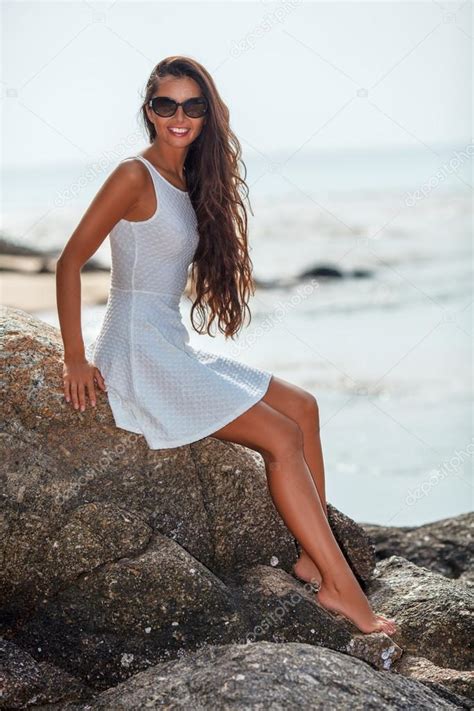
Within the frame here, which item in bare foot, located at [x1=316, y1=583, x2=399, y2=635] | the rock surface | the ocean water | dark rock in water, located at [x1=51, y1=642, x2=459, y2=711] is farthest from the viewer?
the ocean water

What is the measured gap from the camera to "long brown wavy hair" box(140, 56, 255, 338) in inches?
167

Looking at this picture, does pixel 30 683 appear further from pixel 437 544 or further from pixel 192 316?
pixel 437 544

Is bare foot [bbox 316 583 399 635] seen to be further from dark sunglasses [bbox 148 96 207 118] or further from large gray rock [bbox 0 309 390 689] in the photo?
dark sunglasses [bbox 148 96 207 118]

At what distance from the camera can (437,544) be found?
18.6 ft

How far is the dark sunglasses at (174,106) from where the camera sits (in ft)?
13.6

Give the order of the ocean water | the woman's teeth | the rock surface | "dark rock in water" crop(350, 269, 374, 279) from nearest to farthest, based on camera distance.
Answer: the rock surface
the woman's teeth
the ocean water
"dark rock in water" crop(350, 269, 374, 279)

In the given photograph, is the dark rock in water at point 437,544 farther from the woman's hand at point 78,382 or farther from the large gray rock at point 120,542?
the woman's hand at point 78,382

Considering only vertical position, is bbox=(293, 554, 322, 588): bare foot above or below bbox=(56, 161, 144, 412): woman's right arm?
below

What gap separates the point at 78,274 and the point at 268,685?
5.99 feet

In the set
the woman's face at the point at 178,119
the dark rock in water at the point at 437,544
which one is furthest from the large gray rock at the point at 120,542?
the dark rock in water at the point at 437,544

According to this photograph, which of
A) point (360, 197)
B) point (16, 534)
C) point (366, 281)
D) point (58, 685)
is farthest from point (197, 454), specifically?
point (360, 197)

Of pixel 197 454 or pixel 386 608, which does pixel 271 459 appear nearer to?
pixel 197 454

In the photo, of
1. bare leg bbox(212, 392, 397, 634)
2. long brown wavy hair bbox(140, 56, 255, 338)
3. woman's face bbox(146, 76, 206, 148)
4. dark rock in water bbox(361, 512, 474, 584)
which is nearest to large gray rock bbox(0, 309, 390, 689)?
bare leg bbox(212, 392, 397, 634)

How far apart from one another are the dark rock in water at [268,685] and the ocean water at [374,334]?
342 centimetres
